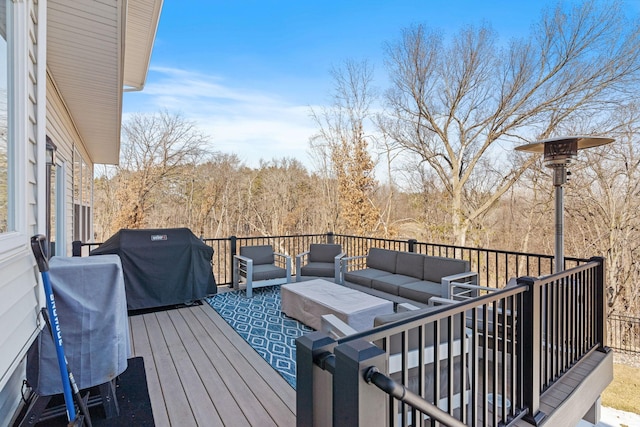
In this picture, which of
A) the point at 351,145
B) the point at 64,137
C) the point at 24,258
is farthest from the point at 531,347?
the point at 351,145

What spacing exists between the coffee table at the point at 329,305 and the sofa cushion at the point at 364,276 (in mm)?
714

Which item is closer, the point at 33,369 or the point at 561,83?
the point at 33,369

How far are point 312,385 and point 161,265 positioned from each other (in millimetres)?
3841

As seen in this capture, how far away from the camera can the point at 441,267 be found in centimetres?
472

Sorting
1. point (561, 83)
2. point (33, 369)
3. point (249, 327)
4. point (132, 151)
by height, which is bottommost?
point (249, 327)

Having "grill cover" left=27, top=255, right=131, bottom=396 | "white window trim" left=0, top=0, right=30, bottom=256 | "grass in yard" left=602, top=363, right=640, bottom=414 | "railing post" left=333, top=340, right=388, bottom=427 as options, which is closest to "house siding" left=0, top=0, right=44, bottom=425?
"white window trim" left=0, top=0, right=30, bottom=256

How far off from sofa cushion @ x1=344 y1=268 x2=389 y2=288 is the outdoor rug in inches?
128

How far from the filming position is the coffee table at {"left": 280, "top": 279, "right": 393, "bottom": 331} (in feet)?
11.8

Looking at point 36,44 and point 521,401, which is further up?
point 36,44

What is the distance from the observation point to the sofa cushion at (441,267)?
452 centimetres

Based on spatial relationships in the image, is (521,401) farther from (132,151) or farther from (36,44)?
(132,151)

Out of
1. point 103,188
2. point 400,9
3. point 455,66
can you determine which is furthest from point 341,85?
point 103,188

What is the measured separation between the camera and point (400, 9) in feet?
35.0

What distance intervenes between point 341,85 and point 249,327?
995 centimetres
